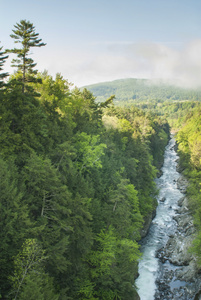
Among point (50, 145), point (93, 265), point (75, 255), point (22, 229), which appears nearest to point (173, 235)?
point (93, 265)

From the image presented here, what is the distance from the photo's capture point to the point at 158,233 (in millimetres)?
35906

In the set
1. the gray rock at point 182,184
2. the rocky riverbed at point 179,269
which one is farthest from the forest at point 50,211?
the gray rock at point 182,184

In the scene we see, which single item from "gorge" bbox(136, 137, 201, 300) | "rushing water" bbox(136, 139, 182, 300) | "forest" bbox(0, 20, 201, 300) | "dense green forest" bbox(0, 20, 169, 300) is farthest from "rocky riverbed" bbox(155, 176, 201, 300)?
"dense green forest" bbox(0, 20, 169, 300)

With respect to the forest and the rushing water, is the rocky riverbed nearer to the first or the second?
the rushing water

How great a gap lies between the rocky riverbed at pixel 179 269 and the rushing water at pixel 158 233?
29.0 inches

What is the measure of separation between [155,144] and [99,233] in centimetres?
5540

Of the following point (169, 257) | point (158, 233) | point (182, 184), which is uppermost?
point (182, 184)

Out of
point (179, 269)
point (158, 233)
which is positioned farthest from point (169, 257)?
point (158, 233)

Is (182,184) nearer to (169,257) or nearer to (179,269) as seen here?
(169,257)

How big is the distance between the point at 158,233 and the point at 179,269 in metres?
8.68

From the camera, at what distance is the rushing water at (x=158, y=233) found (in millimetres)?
25594

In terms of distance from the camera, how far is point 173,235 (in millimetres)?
34562

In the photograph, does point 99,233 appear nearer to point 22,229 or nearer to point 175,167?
point 22,229

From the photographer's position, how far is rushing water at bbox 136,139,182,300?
2559 centimetres
